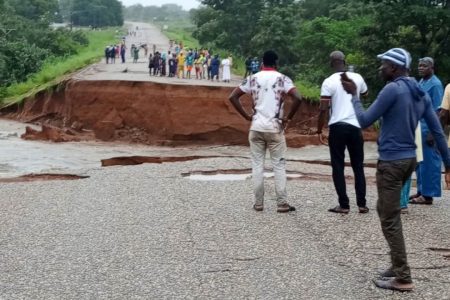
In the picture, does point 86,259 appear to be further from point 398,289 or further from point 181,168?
point 181,168

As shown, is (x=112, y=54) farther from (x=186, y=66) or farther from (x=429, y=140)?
(x=429, y=140)

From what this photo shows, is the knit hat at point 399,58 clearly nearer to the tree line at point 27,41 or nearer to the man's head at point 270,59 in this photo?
the man's head at point 270,59

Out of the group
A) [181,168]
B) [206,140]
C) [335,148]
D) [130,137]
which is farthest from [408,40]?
[335,148]

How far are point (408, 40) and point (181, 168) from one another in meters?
18.7

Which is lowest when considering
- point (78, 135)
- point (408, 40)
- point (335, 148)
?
point (78, 135)

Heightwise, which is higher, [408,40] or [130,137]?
[408,40]

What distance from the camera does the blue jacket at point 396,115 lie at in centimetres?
546

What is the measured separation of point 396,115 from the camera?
18.0ft

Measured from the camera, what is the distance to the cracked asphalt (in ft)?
18.0

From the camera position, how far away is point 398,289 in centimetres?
534

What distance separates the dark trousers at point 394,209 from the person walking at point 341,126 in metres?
2.36

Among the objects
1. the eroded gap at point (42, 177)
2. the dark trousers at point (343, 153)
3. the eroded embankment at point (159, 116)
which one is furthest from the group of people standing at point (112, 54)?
the dark trousers at point (343, 153)

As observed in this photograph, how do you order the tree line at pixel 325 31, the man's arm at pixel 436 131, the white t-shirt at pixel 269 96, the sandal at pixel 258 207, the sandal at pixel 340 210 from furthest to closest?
1. the tree line at pixel 325 31
2. the sandal at pixel 258 207
3. the sandal at pixel 340 210
4. the white t-shirt at pixel 269 96
5. the man's arm at pixel 436 131

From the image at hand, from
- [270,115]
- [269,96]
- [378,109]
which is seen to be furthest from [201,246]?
[378,109]
